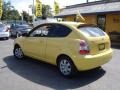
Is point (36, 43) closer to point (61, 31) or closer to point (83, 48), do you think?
point (61, 31)

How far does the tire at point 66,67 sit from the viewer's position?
664 cm

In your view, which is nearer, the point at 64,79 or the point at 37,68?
the point at 64,79

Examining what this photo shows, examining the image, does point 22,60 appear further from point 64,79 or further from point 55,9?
point 55,9

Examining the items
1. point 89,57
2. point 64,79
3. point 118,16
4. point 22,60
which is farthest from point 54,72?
point 118,16

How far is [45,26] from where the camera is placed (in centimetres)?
790

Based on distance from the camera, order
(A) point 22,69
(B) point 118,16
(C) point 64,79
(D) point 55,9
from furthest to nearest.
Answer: (D) point 55,9
(B) point 118,16
(A) point 22,69
(C) point 64,79

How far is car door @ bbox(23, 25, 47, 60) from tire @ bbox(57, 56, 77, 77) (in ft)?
3.28

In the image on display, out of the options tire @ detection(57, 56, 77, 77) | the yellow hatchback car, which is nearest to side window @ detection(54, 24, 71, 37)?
the yellow hatchback car

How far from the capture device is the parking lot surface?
19.8ft

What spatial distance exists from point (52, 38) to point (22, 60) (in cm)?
257

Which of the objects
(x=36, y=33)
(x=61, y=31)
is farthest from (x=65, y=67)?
(x=36, y=33)

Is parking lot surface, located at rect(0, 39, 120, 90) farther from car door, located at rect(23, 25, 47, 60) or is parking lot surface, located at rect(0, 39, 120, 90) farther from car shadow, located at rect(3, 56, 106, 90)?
car door, located at rect(23, 25, 47, 60)

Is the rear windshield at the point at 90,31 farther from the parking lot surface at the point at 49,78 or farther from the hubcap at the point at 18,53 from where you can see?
the hubcap at the point at 18,53

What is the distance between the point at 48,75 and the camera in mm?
7098
